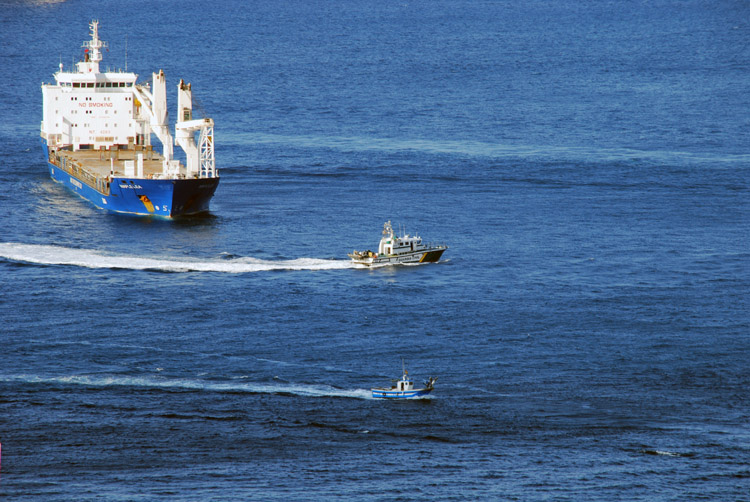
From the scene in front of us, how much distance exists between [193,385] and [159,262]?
3618cm

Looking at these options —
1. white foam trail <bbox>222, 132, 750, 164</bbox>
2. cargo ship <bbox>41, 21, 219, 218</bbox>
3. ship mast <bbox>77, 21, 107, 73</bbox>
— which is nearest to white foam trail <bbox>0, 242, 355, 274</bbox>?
cargo ship <bbox>41, 21, 219, 218</bbox>

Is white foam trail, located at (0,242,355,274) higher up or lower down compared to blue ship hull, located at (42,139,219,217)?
lower down

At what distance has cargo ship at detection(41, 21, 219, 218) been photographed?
148875 mm

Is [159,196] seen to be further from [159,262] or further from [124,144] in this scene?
[124,144]

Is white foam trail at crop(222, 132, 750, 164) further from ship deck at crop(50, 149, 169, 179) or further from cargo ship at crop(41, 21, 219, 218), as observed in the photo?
ship deck at crop(50, 149, 169, 179)

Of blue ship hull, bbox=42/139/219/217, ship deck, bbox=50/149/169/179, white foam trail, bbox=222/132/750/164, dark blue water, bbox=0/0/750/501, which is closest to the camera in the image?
dark blue water, bbox=0/0/750/501

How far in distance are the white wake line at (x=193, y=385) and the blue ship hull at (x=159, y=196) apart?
58.7m

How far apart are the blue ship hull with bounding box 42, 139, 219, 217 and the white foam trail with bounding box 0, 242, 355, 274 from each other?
2100cm

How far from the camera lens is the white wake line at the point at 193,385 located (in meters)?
88.9

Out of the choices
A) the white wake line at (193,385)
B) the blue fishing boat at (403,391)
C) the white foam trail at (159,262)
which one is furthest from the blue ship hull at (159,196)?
the blue fishing boat at (403,391)

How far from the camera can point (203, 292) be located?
4488 inches

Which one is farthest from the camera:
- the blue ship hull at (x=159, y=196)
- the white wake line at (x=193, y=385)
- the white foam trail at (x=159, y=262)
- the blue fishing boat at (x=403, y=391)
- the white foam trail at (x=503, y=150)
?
the white foam trail at (x=503, y=150)

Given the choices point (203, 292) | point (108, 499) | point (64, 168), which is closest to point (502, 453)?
point (108, 499)

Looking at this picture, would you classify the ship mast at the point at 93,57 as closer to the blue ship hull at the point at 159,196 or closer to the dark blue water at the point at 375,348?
the dark blue water at the point at 375,348
